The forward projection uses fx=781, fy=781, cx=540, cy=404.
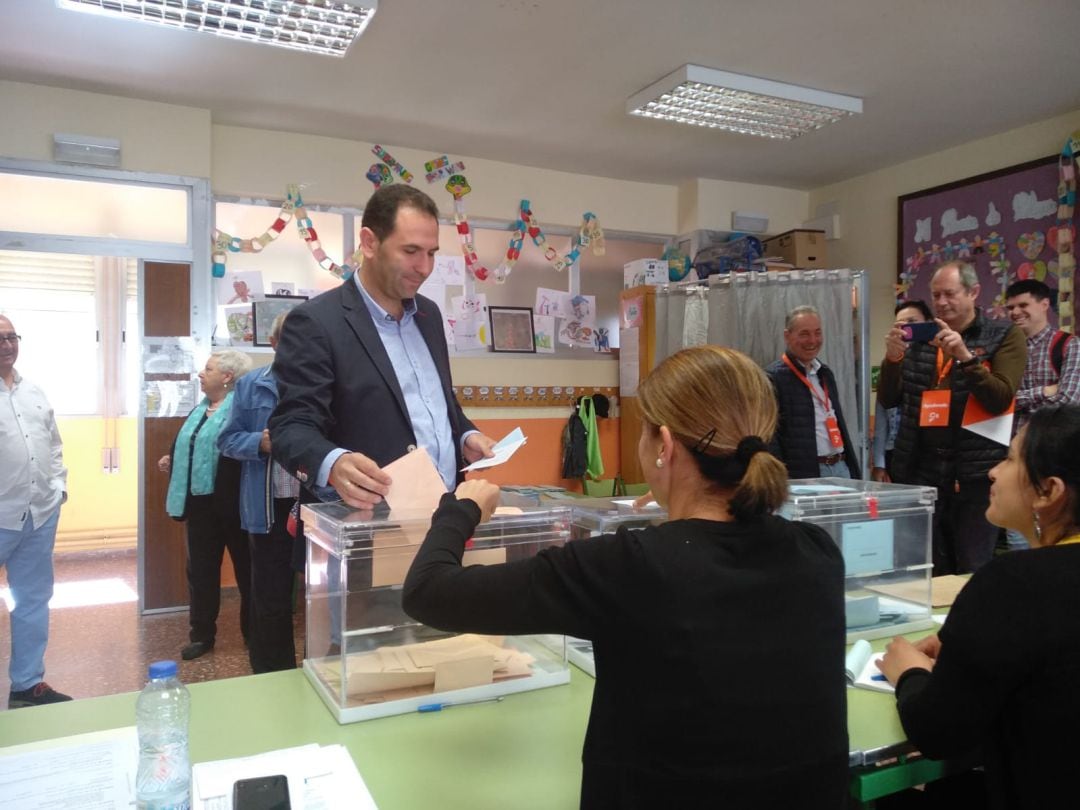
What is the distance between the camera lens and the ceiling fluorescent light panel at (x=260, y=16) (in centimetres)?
306

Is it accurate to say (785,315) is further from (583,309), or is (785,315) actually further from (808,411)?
(583,309)

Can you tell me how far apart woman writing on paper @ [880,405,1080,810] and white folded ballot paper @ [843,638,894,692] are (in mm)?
219

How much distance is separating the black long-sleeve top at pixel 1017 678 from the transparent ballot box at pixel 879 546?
0.58 meters

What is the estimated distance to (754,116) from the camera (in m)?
4.34

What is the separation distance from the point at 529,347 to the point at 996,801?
4.48 meters

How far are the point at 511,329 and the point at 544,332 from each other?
0.84 ft

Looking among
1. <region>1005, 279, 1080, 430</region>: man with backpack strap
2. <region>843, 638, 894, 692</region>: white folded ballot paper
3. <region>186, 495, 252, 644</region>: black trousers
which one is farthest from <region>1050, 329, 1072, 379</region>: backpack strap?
<region>186, 495, 252, 644</region>: black trousers

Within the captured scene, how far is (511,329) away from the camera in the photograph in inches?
213

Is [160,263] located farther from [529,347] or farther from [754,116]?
[754,116]

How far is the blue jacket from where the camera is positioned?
313 cm

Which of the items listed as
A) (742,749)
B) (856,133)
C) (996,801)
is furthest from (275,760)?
(856,133)

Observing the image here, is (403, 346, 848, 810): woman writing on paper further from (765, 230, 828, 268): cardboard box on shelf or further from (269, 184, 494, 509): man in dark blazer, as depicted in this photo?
(765, 230, 828, 268): cardboard box on shelf

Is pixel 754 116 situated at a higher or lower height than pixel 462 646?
higher

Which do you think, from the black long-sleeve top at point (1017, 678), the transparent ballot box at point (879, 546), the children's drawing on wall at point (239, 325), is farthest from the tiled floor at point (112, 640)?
the black long-sleeve top at point (1017, 678)
